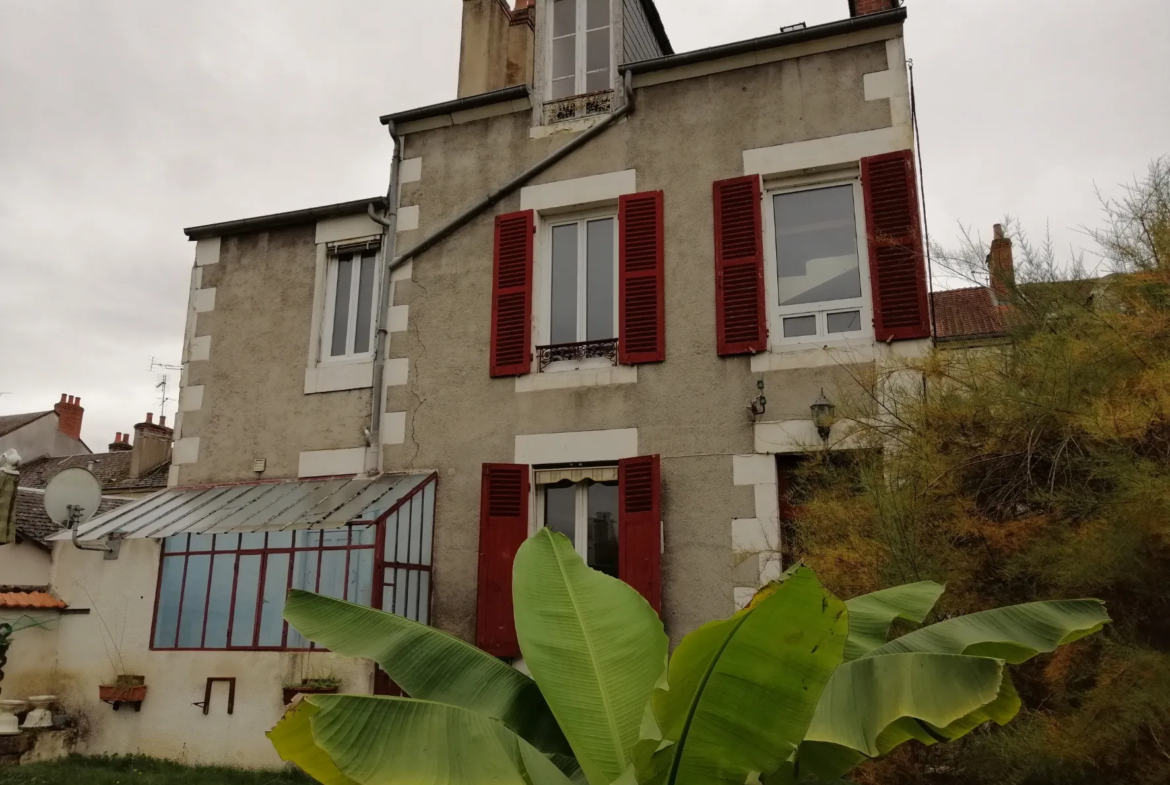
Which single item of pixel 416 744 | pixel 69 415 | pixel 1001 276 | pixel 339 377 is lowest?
pixel 416 744

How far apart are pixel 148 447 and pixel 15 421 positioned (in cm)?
1422

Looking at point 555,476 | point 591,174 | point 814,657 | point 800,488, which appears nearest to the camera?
point 814,657

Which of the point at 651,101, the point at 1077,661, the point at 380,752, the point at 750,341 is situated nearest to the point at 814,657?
the point at 380,752

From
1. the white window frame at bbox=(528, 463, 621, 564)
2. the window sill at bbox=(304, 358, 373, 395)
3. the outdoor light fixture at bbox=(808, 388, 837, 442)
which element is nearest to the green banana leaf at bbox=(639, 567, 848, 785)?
the outdoor light fixture at bbox=(808, 388, 837, 442)

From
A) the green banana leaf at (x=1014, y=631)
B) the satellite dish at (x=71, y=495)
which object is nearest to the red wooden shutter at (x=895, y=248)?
the green banana leaf at (x=1014, y=631)

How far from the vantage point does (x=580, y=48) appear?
371 inches

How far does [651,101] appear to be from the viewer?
28.7 ft

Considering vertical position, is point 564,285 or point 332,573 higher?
point 564,285

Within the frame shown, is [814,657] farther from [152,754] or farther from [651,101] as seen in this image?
[152,754]

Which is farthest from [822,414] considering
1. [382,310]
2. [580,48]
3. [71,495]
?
[71,495]

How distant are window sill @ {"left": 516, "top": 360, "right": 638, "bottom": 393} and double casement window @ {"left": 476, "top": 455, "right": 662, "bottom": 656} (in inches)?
29.9

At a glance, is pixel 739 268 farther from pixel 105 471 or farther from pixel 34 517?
pixel 105 471

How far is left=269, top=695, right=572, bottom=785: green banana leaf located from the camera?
125 inches

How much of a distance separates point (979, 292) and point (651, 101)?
154 inches
